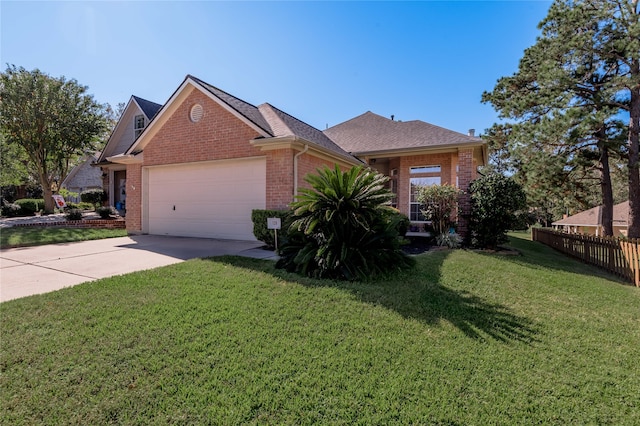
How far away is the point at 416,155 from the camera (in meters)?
12.7

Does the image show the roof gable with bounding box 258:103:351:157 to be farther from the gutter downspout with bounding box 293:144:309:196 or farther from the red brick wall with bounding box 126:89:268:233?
the red brick wall with bounding box 126:89:268:233

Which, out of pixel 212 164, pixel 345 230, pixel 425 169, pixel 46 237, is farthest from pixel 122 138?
pixel 345 230

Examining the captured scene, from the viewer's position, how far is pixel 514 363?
3.06 meters

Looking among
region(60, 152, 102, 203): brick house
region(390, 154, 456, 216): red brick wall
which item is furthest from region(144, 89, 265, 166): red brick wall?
region(60, 152, 102, 203): brick house

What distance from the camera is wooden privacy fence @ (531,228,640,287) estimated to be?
8211 millimetres

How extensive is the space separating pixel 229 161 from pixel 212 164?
32.2 inches

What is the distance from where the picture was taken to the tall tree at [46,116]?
17.0 m

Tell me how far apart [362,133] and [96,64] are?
10904mm

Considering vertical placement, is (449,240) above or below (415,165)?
below

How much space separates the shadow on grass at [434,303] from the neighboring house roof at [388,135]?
7.27m

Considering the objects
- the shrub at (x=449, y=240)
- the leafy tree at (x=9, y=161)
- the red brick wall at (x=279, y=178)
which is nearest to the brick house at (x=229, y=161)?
the red brick wall at (x=279, y=178)

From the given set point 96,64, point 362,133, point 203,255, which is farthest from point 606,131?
point 96,64

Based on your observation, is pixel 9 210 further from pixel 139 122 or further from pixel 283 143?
pixel 283 143

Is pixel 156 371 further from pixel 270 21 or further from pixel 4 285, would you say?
pixel 270 21
